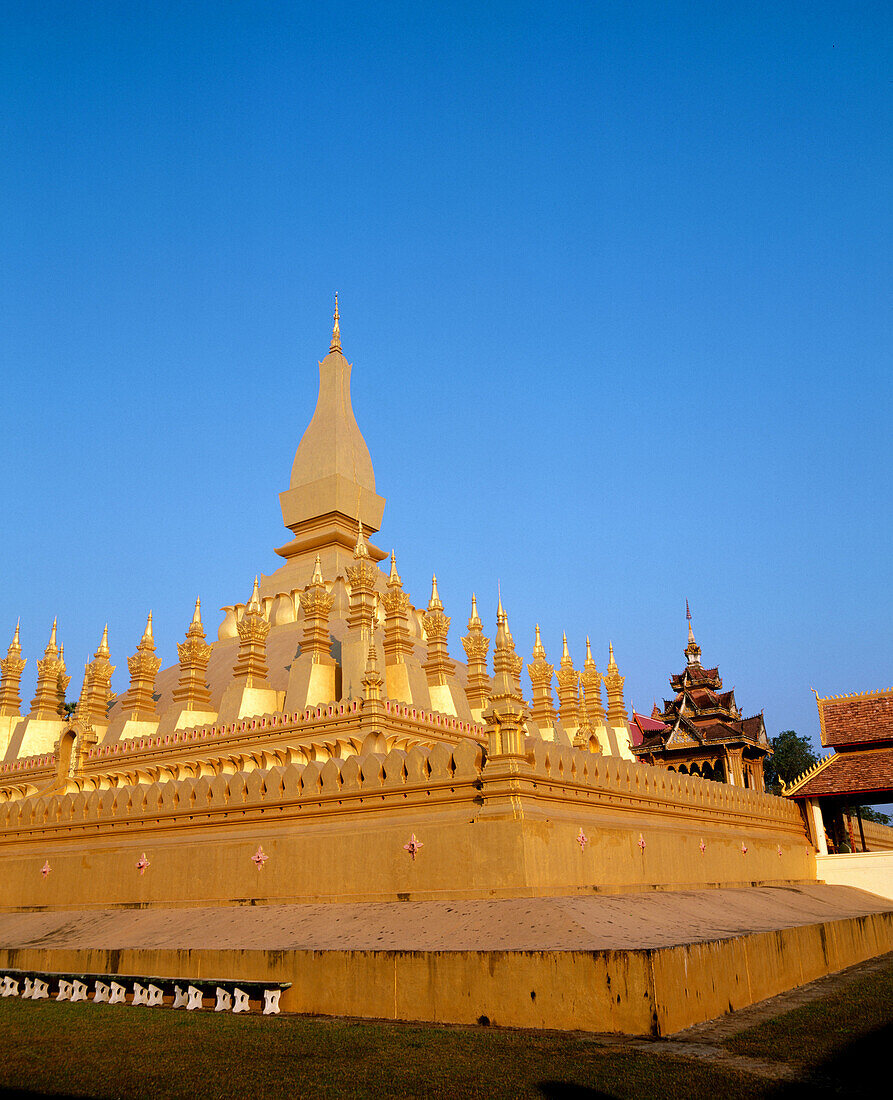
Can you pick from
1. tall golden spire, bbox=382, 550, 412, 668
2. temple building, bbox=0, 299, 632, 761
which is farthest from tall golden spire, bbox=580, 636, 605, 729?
tall golden spire, bbox=382, 550, 412, 668

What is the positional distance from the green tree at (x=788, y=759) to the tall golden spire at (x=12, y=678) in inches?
2229

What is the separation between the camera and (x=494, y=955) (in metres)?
9.32

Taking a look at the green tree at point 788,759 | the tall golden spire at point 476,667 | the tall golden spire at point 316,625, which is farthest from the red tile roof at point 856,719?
the green tree at point 788,759

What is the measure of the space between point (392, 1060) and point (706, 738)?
133 feet

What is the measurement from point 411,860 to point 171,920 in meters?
4.48

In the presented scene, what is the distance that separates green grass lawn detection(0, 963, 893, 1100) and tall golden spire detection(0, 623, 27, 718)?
23598 millimetres

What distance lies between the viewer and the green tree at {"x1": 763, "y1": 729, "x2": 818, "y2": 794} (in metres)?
71.3

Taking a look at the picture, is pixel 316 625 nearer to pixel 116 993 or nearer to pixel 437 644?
pixel 437 644

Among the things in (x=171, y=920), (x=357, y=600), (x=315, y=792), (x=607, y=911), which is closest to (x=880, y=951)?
(x=607, y=911)

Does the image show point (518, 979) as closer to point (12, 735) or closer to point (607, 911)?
point (607, 911)

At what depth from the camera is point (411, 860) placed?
12.5 m

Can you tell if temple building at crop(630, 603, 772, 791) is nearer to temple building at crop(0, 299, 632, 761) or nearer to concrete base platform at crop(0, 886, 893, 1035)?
temple building at crop(0, 299, 632, 761)

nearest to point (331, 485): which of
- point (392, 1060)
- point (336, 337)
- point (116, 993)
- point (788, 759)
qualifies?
point (336, 337)

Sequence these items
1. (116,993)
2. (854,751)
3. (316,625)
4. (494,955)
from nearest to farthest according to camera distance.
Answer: (494,955)
(116,993)
(316,625)
(854,751)
